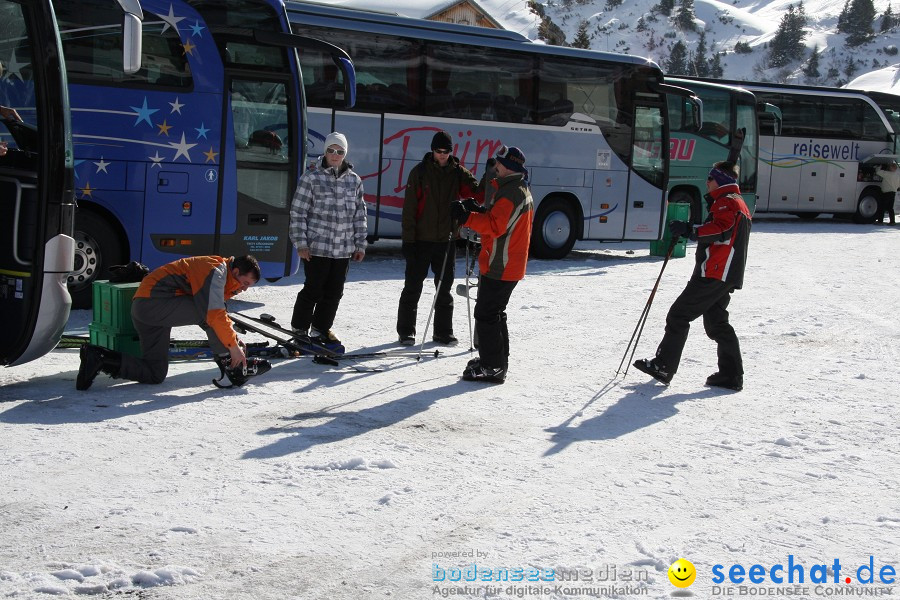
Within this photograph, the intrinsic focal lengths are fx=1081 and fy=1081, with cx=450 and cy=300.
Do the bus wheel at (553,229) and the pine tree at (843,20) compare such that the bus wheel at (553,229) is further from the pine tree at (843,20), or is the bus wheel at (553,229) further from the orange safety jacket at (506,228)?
the pine tree at (843,20)

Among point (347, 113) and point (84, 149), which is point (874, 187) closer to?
point (347, 113)

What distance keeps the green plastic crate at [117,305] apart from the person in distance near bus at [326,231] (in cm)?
139

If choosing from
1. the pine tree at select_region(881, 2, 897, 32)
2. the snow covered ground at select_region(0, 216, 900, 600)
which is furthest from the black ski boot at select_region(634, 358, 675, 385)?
the pine tree at select_region(881, 2, 897, 32)

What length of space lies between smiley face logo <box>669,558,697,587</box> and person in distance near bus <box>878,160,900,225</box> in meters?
26.2

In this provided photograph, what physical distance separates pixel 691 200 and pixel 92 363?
1719cm

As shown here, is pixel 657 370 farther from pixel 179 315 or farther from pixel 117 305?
pixel 117 305

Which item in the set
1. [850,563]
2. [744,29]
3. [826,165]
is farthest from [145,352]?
[744,29]

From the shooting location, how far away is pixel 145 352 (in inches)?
287

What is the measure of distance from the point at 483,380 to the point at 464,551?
343cm

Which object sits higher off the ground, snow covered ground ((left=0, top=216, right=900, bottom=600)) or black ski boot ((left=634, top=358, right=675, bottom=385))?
black ski boot ((left=634, top=358, right=675, bottom=385))

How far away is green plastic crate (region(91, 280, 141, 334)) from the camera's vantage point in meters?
7.43

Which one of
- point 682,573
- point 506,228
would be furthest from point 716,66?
point 682,573

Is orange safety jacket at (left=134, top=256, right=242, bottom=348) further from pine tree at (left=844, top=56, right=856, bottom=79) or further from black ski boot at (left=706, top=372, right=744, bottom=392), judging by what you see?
pine tree at (left=844, top=56, right=856, bottom=79)

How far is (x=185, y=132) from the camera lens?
414 inches
